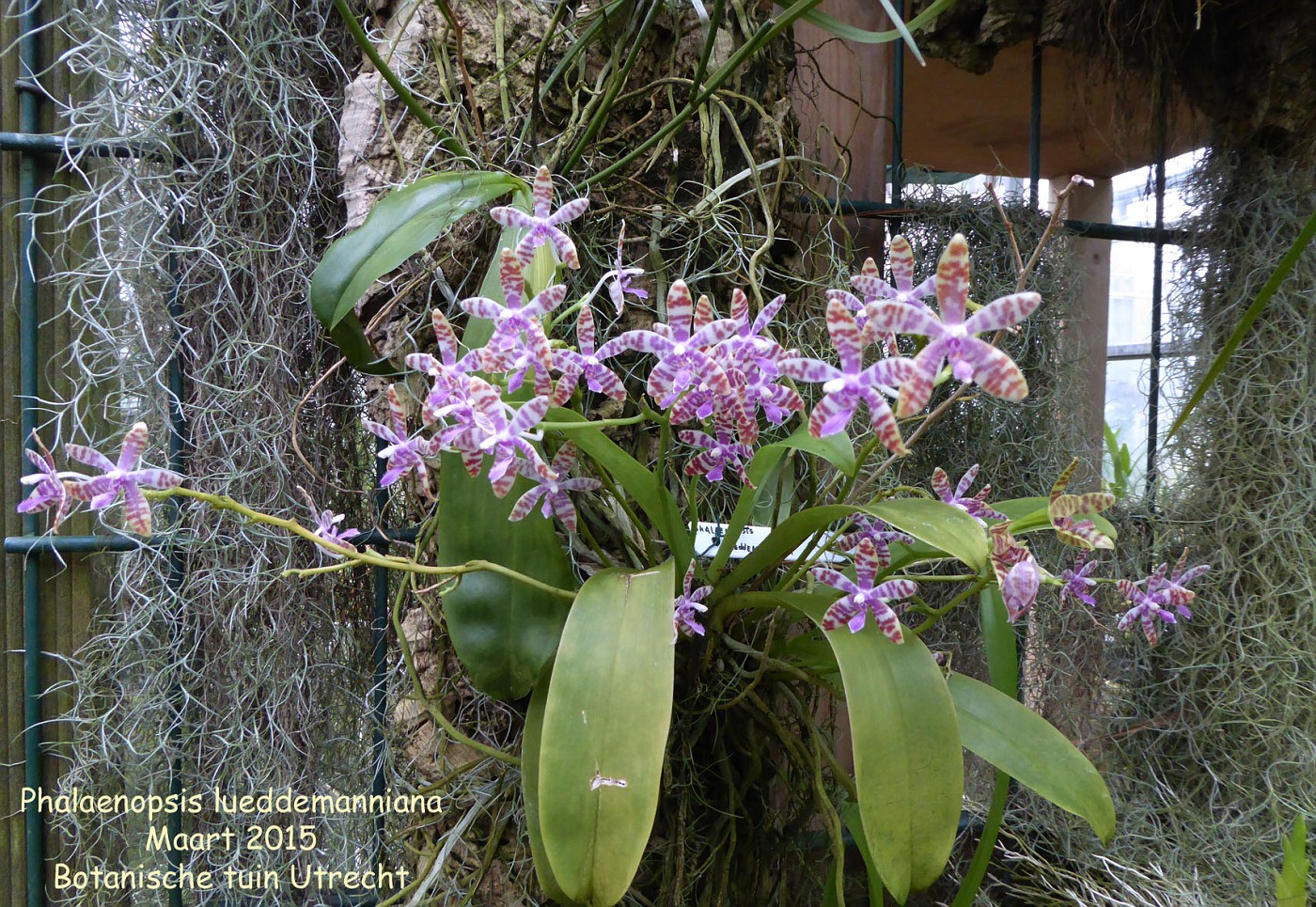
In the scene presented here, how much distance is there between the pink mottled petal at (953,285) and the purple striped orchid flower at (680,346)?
0.14 meters

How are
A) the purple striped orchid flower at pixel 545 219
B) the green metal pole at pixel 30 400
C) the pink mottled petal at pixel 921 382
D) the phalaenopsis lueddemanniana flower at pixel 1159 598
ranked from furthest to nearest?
1. the green metal pole at pixel 30 400
2. the phalaenopsis lueddemanniana flower at pixel 1159 598
3. the purple striped orchid flower at pixel 545 219
4. the pink mottled petal at pixel 921 382

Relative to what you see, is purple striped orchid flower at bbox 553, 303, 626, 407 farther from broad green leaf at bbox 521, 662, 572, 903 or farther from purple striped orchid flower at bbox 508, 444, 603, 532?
broad green leaf at bbox 521, 662, 572, 903

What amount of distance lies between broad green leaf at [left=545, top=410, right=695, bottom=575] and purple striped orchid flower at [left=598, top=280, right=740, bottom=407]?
0.06 metres

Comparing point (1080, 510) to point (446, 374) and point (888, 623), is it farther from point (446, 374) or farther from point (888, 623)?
point (446, 374)

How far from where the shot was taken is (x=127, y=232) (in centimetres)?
82

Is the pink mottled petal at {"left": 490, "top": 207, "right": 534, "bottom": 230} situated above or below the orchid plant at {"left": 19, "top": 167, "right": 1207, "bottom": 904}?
above

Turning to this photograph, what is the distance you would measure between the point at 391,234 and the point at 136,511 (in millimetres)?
249

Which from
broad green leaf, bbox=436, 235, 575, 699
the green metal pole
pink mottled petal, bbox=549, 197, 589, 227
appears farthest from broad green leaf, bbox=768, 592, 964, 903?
the green metal pole

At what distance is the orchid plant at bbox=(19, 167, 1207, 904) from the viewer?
0.39 metres

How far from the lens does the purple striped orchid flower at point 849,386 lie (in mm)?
327

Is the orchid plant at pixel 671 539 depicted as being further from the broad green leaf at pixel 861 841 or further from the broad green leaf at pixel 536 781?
the broad green leaf at pixel 861 841

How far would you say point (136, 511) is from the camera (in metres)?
0.40

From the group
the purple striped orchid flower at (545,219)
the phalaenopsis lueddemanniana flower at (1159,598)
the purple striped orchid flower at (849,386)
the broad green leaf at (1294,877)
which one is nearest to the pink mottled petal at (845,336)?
the purple striped orchid flower at (849,386)

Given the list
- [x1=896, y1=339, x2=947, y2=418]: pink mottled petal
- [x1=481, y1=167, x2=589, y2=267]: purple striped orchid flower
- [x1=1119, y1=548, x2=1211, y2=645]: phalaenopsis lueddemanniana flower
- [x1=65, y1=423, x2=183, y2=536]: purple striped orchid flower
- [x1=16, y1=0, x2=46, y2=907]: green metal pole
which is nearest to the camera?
[x1=896, y1=339, x2=947, y2=418]: pink mottled petal
